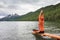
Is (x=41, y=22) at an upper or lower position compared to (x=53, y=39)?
upper

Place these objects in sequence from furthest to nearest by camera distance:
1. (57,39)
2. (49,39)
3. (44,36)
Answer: (44,36), (49,39), (57,39)

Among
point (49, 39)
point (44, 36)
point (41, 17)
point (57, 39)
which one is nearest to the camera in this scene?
point (57, 39)

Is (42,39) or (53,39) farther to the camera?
(42,39)

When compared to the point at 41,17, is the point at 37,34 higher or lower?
lower

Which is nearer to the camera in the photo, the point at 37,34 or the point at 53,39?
the point at 53,39

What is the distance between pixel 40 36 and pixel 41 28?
157 centimetres

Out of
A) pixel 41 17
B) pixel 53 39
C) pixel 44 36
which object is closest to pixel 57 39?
pixel 53 39

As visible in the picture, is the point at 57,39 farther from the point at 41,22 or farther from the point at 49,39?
the point at 41,22

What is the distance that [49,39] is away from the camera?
83.9 feet

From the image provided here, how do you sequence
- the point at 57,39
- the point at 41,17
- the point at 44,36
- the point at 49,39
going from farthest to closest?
the point at 41,17
the point at 44,36
the point at 49,39
the point at 57,39

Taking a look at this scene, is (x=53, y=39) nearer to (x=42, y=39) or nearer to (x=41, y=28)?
(x=42, y=39)

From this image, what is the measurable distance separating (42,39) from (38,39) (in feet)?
7.08

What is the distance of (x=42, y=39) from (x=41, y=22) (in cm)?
310

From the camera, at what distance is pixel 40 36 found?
Result: 2891 centimetres
